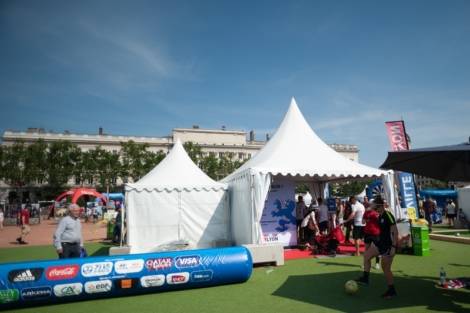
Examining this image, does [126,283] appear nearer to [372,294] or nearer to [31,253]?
[372,294]

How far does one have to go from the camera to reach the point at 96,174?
5312 centimetres

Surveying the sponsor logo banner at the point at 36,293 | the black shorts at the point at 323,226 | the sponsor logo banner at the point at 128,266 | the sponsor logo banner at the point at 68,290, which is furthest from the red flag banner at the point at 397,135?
the sponsor logo banner at the point at 36,293

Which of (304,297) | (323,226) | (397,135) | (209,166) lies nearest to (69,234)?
(304,297)

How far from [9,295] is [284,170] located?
718 centimetres

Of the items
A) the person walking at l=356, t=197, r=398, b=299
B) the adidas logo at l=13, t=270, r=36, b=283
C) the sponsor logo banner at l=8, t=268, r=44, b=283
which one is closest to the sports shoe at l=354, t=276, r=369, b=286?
the person walking at l=356, t=197, r=398, b=299

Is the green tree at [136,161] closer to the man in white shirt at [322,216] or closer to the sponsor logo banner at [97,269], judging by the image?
the man in white shirt at [322,216]

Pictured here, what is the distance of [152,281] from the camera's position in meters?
6.03

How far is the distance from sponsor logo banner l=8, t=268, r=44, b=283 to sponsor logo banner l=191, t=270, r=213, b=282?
265 cm

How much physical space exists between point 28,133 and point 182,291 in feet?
226

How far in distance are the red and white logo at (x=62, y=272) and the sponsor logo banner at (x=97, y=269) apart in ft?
0.48

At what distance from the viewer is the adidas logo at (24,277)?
5.43 m

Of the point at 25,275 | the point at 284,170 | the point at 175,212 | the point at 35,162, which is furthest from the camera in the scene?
the point at 35,162

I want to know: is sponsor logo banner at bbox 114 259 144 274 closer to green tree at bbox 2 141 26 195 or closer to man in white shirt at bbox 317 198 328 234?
man in white shirt at bbox 317 198 328 234

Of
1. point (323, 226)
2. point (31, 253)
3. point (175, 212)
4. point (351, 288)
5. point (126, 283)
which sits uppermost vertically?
point (175, 212)
